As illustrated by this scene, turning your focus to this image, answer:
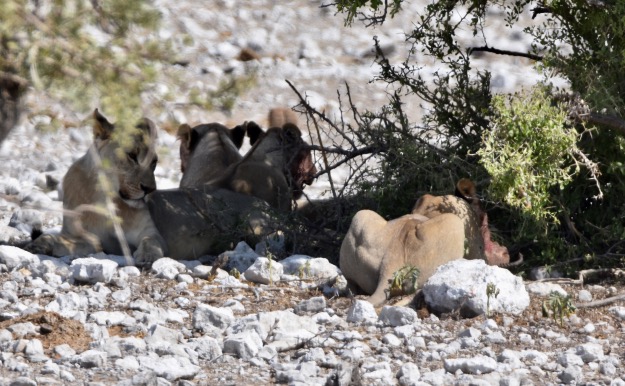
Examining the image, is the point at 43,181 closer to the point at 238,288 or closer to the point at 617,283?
the point at 238,288

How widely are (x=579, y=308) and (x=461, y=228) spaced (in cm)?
101

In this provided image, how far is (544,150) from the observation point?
855 cm

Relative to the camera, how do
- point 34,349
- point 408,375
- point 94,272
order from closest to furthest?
point 408,375
point 34,349
point 94,272

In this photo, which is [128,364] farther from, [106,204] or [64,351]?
[106,204]

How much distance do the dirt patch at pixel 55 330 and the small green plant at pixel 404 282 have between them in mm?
2123

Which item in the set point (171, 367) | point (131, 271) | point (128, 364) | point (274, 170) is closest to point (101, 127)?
point (131, 271)

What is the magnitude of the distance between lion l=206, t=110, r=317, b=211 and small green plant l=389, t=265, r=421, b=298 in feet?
10.9

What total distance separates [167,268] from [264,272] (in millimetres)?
815

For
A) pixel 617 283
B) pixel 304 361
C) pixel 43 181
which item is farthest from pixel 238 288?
pixel 43 181

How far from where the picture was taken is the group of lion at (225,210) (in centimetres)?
852

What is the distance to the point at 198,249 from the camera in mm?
10656

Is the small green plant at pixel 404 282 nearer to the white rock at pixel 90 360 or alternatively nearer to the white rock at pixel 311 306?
the white rock at pixel 311 306

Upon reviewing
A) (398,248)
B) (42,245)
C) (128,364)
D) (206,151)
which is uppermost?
(206,151)

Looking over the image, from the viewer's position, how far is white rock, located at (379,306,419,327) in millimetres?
7543
